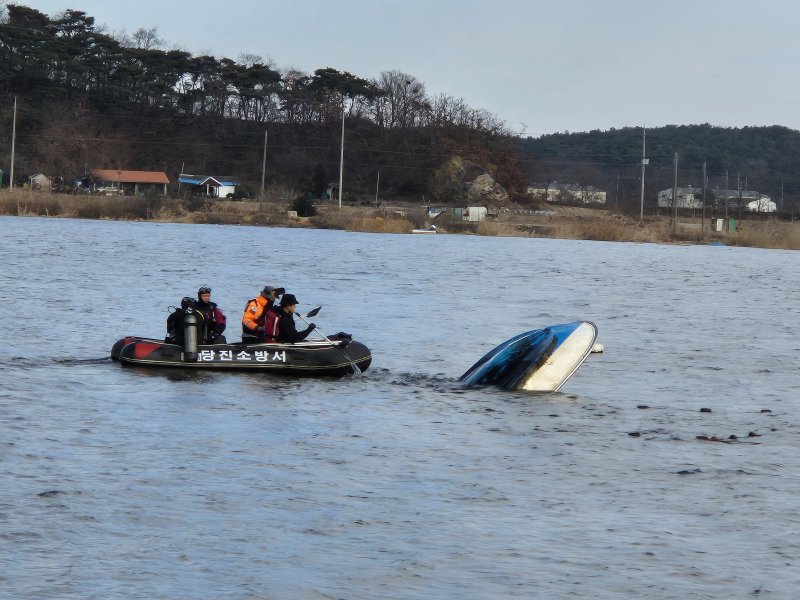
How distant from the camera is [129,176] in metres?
102

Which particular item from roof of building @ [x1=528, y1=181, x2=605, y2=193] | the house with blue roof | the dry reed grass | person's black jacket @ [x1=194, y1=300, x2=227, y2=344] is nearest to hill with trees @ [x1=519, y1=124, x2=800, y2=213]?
roof of building @ [x1=528, y1=181, x2=605, y2=193]

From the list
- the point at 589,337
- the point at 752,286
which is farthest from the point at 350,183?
the point at 589,337

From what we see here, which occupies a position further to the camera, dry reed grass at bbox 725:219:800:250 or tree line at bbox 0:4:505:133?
tree line at bbox 0:4:505:133

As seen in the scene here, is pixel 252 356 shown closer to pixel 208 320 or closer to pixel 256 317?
pixel 256 317

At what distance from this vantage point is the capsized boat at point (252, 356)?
55.5 ft

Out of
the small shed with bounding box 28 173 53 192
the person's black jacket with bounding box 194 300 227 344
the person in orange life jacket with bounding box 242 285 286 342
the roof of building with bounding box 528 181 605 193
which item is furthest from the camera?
the roof of building with bounding box 528 181 605 193

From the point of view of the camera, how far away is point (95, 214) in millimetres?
74625

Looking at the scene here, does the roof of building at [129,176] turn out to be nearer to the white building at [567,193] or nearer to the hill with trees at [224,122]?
the hill with trees at [224,122]

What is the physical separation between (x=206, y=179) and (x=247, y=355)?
86.3 meters

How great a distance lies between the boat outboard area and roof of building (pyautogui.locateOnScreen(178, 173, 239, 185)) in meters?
85.2

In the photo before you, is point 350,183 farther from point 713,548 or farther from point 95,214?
point 713,548

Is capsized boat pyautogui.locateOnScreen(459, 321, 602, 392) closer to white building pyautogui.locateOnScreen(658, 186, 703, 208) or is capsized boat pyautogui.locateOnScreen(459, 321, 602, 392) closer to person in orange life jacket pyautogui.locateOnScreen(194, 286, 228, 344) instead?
person in orange life jacket pyautogui.locateOnScreen(194, 286, 228, 344)

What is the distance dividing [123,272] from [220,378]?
23.4m

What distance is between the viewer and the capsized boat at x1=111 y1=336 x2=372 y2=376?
16.9 m
